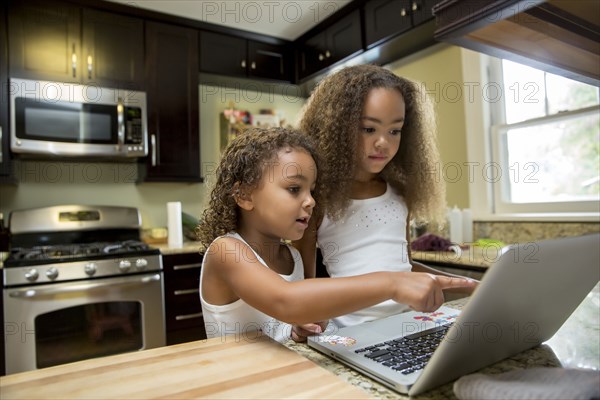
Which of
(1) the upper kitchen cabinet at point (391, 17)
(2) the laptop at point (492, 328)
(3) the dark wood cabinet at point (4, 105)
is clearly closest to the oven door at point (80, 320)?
(3) the dark wood cabinet at point (4, 105)

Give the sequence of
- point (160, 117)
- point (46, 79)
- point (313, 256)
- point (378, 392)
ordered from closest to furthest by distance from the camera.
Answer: point (378, 392), point (313, 256), point (46, 79), point (160, 117)

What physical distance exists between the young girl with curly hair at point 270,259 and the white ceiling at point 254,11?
2.04 m

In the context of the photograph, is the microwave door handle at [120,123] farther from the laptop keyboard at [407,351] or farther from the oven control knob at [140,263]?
the laptop keyboard at [407,351]

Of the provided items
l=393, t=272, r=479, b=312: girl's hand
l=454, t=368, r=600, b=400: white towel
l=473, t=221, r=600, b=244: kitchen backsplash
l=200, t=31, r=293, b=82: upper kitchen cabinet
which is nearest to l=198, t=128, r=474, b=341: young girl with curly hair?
l=393, t=272, r=479, b=312: girl's hand

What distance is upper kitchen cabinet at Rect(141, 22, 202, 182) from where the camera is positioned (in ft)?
8.54

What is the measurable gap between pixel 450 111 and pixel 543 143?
55 centimetres

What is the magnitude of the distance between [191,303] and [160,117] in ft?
4.03

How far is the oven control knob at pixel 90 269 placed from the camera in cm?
199

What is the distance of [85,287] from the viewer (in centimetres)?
197

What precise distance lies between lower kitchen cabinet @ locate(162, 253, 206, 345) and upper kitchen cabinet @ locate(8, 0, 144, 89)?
46.6 inches

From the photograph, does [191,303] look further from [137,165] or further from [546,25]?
[546,25]

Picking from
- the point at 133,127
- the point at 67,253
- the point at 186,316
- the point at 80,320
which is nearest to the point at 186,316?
the point at 186,316

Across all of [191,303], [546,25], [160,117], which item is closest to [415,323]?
[546,25]

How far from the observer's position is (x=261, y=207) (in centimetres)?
80
